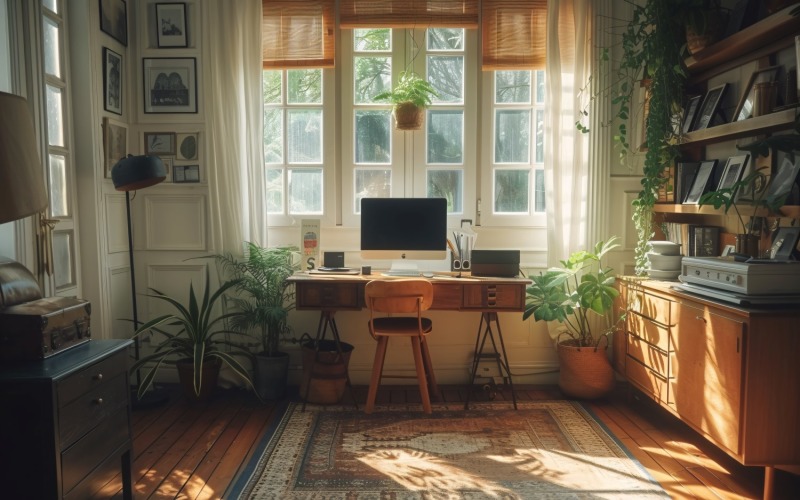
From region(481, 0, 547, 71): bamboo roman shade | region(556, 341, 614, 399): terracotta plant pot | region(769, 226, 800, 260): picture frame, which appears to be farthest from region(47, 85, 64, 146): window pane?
region(769, 226, 800, 260): picture frame

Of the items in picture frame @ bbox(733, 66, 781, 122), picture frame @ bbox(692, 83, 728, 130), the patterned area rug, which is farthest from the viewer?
picture frame @ bbox(692, 83, 728, 130)

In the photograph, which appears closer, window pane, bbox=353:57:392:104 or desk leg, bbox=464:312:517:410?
desk leg, bbox=464:312:517:410

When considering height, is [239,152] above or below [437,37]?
below

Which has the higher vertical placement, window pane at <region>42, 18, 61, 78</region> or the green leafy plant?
window pane at <region>42, 18, 61, 78</region>

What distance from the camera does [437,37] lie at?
4.26 metres

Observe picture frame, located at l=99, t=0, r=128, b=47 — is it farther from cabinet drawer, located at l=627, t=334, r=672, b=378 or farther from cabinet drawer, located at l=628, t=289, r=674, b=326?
cabinet drawer, located at l=627, t=334, r=672, b=378

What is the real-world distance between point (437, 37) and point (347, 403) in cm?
262

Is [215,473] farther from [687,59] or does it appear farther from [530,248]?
[687,59]

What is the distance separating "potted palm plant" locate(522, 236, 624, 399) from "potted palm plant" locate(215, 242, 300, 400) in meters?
1.61

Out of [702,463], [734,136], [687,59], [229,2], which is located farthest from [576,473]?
[229,2]

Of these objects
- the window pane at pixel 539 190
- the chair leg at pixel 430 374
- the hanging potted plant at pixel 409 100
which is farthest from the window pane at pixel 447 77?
the chair leg at pixel 430 374

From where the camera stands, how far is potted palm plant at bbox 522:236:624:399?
380 cm

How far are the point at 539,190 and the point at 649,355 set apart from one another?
1404 millimetres

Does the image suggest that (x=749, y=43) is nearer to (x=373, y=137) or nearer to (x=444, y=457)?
(x=373, y=137)
